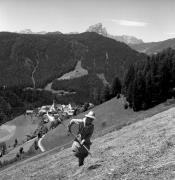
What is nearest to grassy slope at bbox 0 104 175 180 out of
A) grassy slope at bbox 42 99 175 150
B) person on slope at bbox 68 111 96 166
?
person on slope at bbox 68 111 96 166

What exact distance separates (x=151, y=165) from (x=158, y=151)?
2.32 m

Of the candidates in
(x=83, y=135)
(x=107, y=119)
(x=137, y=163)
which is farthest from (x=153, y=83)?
(x=137, y=163)

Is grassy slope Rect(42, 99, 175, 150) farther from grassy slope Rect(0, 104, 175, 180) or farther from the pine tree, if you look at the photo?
grassy slope Rect(0, 104, 175, 180)

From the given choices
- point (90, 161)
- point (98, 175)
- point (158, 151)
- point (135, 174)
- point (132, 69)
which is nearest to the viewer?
point (135, 174)

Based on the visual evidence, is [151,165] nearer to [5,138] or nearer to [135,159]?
[135,159]

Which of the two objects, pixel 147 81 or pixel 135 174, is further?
pixel 147 81

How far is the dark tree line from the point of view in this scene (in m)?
92.0

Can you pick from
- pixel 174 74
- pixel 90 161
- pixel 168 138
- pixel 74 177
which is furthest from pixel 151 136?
pixel 174 74

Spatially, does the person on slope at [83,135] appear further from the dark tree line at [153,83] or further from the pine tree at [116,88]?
the pine tree at [116,88]

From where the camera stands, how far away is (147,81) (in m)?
97.6

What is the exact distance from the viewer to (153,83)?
95438mm

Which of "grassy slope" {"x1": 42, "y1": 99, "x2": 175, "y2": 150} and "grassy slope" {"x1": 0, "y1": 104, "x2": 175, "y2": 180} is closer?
"grassy slope" {"x1": 0, "y1": 104, "x2": 175, "y2": 180}

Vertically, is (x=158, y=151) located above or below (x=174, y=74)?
above

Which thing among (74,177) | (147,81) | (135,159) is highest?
(135,159)
